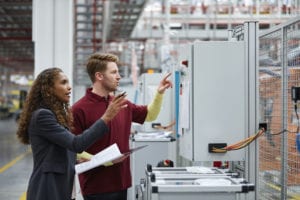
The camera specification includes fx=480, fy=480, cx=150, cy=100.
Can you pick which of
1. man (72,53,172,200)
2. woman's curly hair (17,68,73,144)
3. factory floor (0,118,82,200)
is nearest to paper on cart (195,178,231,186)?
man (72,53,172,200)

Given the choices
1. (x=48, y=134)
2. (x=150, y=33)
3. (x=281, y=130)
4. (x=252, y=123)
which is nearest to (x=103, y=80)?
(x=48, y=134)

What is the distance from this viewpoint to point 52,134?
292 cm

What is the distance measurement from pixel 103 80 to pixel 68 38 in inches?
188

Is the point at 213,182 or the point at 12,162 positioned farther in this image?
the point at 12,162

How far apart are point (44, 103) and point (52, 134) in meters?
0.26

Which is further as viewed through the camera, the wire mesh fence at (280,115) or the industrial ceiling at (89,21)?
the industrial ceiling at (89,21)

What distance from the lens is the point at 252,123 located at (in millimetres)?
3625

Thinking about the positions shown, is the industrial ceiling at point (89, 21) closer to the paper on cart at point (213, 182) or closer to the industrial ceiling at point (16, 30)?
the industrial ceiling at point (16, 30)

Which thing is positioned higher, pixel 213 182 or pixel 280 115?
Answer: pixel 280 115

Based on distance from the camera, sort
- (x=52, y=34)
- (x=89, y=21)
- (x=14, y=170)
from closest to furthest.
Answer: (x=52, y=34), (x=14, y=170), (x=89, y=21)

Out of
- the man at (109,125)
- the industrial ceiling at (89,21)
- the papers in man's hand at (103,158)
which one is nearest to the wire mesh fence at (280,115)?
the man at (109,125)

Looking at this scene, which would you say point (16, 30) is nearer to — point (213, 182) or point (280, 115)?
point (280, 115)

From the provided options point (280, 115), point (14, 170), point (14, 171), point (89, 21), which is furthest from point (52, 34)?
point (89, 21)

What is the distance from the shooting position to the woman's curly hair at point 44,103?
3.06 m
